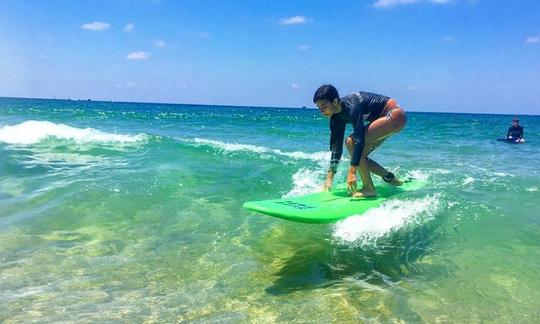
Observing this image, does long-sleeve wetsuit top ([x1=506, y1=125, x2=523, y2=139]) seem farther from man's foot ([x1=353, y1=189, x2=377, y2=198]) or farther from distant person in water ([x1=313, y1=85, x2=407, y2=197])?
man's foot ([x1=353, y1=189, x2=377, y2=198])

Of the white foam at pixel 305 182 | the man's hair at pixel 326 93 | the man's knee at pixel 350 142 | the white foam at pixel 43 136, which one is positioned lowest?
the white foam at pixel 305 182

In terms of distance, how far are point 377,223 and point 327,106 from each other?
1475 millimetres

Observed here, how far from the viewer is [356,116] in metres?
5.61

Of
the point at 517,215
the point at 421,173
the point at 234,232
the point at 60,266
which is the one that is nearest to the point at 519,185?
the point at 421,173

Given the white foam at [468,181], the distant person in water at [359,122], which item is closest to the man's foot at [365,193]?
the distant person in water at [359,122]

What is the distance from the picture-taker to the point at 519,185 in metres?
8.86

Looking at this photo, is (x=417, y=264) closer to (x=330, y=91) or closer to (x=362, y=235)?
(x=362, y=235)

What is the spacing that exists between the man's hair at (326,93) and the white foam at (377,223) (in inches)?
54.6

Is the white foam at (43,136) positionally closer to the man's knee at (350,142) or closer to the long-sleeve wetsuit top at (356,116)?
the long-sleeve wetsuit top at (356,116)

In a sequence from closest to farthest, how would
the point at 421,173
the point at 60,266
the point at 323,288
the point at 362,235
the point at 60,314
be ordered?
the point at 60,314, the point at 323,288, the point at 60,266, the point at 362,235, the point at 421,173

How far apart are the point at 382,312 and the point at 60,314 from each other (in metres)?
2.34

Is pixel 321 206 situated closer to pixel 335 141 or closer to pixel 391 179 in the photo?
pixel 335 141

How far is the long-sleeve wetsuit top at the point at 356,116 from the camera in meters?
5.61

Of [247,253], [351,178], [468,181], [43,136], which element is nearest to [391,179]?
[351,178]
